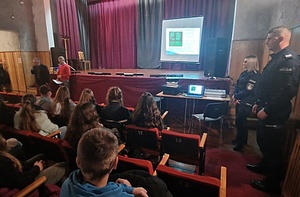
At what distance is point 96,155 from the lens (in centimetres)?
77

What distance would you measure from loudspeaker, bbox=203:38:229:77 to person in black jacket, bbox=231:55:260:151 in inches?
42.4

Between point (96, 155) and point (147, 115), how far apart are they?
1396mm

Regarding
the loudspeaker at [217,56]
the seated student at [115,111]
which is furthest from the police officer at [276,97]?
the loudspeaker at [217,56]

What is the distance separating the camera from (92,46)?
848 cm

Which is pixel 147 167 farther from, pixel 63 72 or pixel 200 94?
pixel 63 72

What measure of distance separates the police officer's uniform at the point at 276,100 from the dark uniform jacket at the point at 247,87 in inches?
25.1

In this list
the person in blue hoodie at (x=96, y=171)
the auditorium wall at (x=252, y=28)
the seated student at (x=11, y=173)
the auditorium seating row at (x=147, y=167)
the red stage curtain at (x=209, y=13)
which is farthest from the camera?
the red stage curtain at (x=209, y=13)

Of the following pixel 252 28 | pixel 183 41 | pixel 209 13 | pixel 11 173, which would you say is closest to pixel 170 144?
pixel 11 173

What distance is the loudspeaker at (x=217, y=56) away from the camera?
12.2ft

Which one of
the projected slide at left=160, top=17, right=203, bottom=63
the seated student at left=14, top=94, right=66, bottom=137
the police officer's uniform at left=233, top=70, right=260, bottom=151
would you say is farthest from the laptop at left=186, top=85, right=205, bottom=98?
the projected slide at left=160, top=17, right=203, bottom=63

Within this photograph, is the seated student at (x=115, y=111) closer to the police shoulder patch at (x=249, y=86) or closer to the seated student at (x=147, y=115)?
the seated student at (x=147, y=115)

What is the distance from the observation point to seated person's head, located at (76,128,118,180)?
76 cm

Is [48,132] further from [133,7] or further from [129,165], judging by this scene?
[133,7]

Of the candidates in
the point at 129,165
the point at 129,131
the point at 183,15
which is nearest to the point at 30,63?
the point at 183,15
